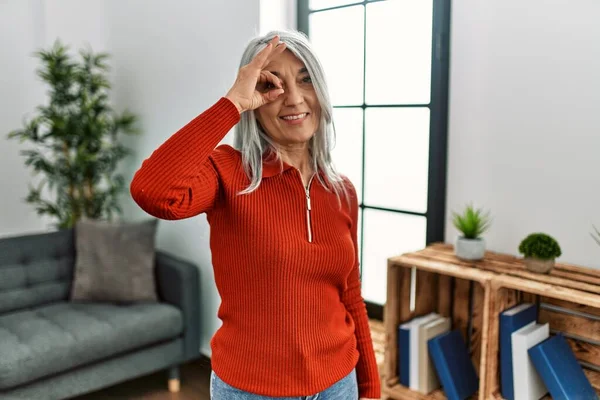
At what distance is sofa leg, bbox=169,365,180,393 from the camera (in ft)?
9.52

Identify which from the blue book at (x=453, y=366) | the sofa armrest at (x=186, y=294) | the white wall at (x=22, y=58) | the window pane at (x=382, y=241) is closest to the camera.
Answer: the blue book at (x=453, y=366)

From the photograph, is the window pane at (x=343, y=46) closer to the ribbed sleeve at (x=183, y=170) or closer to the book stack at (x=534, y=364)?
the book stack at (x=534, y=364)

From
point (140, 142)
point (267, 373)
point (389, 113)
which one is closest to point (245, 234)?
point (267, 373)

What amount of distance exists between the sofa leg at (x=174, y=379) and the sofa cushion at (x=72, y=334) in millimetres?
202

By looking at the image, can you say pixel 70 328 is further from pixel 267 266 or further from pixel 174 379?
pixel 267 266

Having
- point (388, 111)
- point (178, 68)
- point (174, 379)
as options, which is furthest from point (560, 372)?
point (178, 68)

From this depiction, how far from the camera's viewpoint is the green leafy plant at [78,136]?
128 inches

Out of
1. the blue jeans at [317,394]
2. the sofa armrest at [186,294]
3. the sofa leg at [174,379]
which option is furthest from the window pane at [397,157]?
the sofa leg at [174,379]

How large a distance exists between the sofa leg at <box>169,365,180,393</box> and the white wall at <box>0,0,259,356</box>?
0.83ft

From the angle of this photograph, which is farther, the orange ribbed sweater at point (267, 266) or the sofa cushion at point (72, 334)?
the sofa cushion at point (72, 334)

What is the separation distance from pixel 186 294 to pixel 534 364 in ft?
5.63

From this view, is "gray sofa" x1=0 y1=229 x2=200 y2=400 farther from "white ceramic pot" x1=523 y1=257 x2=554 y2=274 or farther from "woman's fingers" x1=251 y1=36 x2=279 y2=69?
"woman's fingers" x1=251 y1=36 x2=279 y2=69

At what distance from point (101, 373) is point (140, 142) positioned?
1.44 m

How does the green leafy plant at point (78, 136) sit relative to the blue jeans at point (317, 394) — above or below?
above
